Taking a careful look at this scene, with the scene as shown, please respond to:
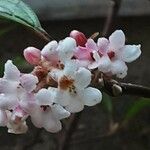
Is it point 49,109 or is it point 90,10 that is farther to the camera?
point 90,10

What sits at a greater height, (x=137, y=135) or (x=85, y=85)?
(x=85, y=85)

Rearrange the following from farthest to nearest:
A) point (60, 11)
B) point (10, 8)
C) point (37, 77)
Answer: point (60, 11) < point (10, 8) < point (37, 77)

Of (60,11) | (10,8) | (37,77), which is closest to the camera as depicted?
(37,77)

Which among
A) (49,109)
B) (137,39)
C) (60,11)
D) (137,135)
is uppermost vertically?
(49,109)

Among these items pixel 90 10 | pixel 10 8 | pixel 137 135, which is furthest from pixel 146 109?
pixel 10 8

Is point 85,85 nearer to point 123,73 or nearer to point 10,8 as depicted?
point 123,73

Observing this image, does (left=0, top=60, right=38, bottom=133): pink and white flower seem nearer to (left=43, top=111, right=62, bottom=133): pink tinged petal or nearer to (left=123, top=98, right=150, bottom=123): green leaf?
(left=43, top=111, right=62, bottom=133): pink tinged petal

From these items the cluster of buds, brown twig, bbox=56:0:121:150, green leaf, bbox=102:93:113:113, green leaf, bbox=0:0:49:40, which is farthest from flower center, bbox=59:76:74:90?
green leaf, bbox=102:93:113:113
